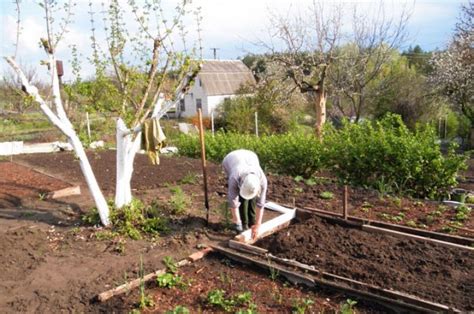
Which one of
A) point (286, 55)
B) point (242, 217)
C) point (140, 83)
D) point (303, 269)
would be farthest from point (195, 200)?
point (286, 55)

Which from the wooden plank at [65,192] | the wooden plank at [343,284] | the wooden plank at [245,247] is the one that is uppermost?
the wooden plank at [65,192]

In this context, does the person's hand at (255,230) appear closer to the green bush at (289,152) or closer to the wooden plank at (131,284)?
the wooden plank at (131,284)

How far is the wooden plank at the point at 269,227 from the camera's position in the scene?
4.64 metres

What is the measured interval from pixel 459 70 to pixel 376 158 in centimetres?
1235

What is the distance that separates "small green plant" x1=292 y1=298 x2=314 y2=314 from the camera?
3222 millimetres

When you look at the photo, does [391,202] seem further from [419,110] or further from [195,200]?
[419,110]

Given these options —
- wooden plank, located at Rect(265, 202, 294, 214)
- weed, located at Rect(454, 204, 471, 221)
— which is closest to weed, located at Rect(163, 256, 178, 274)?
wooden plank, located at Rect(265, 202, 294, 214)

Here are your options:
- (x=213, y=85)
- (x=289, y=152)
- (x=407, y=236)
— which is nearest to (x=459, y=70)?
(x=289, y=152)

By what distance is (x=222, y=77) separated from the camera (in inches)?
1262

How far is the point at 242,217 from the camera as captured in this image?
5125 millimetres

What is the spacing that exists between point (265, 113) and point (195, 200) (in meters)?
14.8

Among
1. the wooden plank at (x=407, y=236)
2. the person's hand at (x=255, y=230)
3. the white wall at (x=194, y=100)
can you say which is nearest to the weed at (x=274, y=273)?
the person's hand at (x=255, y=230)

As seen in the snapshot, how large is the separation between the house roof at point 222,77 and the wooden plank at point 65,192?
2342 cm

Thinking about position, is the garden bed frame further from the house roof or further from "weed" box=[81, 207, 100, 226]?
the house roof
